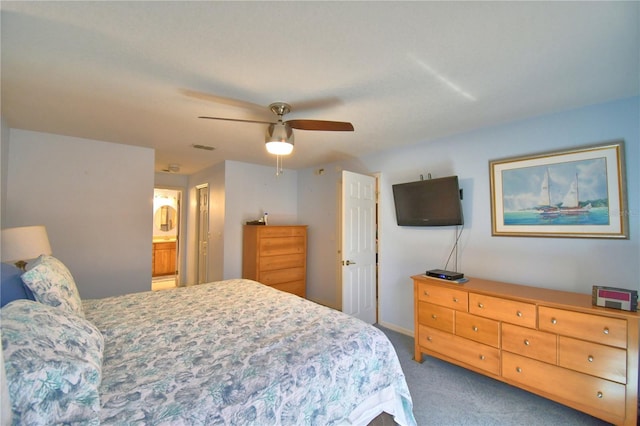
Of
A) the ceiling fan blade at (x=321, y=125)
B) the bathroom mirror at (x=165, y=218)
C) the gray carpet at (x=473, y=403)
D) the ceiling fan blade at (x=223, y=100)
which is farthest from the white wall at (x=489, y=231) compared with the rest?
the bathroom mirror at (x=165, y=218)

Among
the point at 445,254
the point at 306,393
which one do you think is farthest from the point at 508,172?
the point at 306,393

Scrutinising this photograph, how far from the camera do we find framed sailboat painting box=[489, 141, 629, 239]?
2.07m

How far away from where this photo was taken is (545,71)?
1727mm

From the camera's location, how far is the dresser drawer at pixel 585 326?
170 centimetres

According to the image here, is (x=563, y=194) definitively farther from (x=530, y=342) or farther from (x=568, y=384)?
(x=568, y=384)

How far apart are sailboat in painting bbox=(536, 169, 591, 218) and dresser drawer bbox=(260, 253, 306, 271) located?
319 centimetres

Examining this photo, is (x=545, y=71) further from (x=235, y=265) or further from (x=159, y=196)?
(x=159, y=196)

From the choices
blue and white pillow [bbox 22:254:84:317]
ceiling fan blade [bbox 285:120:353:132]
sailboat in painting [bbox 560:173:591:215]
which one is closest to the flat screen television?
sailboat in painting [bbox 560:173:591:215]

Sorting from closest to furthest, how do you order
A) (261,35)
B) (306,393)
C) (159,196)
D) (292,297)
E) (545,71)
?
(306,393), (261,35), (545,71), (292,297), (159,196)

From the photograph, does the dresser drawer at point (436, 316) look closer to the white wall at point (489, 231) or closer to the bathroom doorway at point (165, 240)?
the white wall at point (489, 231)

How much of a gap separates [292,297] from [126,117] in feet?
7.56

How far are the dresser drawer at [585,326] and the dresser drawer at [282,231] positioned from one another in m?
3.17

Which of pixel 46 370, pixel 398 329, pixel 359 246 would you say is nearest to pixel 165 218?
pixel 359 246

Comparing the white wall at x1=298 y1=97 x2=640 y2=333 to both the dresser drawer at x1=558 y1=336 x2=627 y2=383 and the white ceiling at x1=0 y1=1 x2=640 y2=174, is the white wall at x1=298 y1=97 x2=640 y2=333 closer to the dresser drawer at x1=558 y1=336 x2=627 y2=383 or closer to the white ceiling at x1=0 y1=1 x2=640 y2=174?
the white ceiling at x1=0 y1=1 x2=640 y2=174
